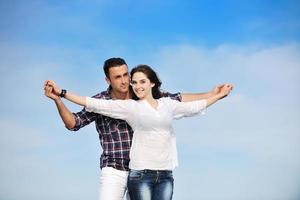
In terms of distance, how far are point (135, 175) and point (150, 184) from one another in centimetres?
16

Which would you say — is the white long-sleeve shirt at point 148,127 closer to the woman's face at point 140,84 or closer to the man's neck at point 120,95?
the woman's face at point 140,84

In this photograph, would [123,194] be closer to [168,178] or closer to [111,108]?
[168,178]

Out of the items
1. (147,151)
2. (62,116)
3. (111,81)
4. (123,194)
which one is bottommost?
(123,194)

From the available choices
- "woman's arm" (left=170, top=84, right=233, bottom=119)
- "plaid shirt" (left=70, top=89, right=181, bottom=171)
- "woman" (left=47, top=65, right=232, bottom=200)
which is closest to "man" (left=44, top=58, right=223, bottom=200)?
"plaid shirt" (left=70, top=89, right=181, bottom=171)

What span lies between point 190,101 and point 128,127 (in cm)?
78

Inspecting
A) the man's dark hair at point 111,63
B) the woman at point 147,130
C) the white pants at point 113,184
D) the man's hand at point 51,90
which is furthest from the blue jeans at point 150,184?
the man's dark hair at point 111,63

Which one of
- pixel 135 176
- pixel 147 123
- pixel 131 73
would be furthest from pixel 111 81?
pixel 135 176

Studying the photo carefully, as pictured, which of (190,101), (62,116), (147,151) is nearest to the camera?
(147,151)

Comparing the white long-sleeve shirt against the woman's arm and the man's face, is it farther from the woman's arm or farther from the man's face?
the man's face

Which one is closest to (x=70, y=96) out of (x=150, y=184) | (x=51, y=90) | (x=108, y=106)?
(x=51, y=90)

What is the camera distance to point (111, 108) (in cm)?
507

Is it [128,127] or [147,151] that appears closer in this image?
[147,151]

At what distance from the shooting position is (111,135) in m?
5.35

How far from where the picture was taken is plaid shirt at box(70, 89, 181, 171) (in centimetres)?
523
